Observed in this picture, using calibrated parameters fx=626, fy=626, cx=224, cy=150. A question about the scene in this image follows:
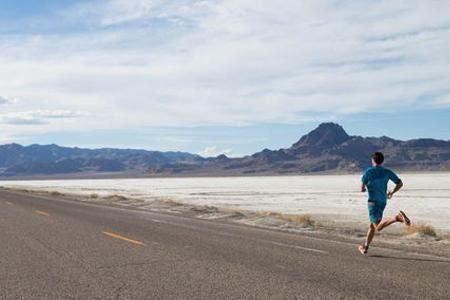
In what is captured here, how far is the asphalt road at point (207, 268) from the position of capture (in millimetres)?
7582

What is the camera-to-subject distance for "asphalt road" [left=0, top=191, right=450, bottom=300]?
7.58m

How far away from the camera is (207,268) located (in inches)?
371

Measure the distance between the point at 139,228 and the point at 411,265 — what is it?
8850 mm

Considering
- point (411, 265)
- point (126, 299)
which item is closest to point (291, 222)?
point (411, 265)

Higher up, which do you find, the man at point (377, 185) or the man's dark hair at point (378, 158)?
the man's dark hair at point (378, 158)

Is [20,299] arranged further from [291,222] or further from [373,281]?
[291,222]

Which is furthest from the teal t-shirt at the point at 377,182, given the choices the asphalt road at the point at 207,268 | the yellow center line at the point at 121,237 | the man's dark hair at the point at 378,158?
the yellow center line at the point at 121,237

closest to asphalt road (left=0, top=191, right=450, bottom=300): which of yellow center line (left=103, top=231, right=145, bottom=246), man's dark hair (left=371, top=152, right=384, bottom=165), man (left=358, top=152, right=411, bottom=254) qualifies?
yellow center line (left=103, top=231, right=145, bottom=246)

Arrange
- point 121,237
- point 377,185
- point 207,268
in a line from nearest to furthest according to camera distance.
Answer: point 207,268, point 377,185, point 121,237

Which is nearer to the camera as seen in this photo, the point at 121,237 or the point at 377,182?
the point at 377,182

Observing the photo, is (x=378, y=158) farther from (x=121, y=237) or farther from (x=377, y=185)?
(x=121, y=237)

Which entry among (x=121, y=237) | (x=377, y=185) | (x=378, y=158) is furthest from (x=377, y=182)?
(x=121, y=237)

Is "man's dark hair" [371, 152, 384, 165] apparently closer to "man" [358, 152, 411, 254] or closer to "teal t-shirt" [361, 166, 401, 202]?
"man" [358, 152, 411, 254]

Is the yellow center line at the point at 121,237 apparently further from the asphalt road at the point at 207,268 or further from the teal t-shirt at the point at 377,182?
the teal t-shirt at the point at 377,182
